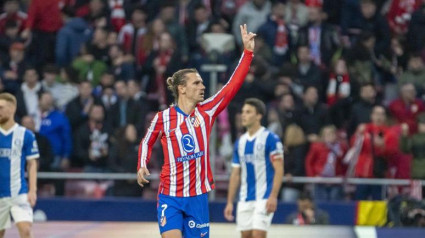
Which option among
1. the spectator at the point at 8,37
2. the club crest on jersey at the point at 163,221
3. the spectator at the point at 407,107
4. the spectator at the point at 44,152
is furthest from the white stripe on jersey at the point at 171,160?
the spectator at the point at 8,37

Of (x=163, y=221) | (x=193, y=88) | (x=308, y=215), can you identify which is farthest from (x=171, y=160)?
(x=308, y=215)

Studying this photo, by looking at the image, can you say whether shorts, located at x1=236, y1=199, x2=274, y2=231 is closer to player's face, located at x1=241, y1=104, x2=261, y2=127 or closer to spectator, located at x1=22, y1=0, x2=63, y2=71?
player's face, located at x1=241, y1=104, x2=261, y2=127

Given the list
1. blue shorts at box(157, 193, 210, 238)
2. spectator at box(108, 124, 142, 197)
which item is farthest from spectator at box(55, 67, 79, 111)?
blue shorts at box(157, 193, 210, 238)

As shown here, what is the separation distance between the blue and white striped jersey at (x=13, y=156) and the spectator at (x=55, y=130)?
5905 millimetres

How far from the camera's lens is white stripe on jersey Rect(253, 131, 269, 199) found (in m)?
12.5

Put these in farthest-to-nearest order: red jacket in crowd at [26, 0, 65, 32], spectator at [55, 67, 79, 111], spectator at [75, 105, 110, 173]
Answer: red jacket in crowd at [26, 0, 65, 32], spectator at [55, 67, 79, 111], spectator at [75, 105, 110, 173]

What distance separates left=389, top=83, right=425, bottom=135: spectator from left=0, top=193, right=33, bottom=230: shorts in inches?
316

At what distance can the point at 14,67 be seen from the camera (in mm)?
19484

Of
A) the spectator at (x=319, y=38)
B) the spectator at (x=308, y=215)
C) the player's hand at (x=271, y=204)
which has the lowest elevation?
the spectator at (x=308, y=215)

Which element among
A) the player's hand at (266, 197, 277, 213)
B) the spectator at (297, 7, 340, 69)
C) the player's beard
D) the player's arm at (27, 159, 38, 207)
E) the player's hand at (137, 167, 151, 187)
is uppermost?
the spectator at (297, 7, 340, 69)

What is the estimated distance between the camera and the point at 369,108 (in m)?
17.7

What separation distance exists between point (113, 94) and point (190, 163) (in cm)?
903

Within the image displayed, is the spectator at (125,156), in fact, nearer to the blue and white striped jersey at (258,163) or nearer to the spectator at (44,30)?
the spectator at (44,30)

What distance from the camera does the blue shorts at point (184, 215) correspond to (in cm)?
952
